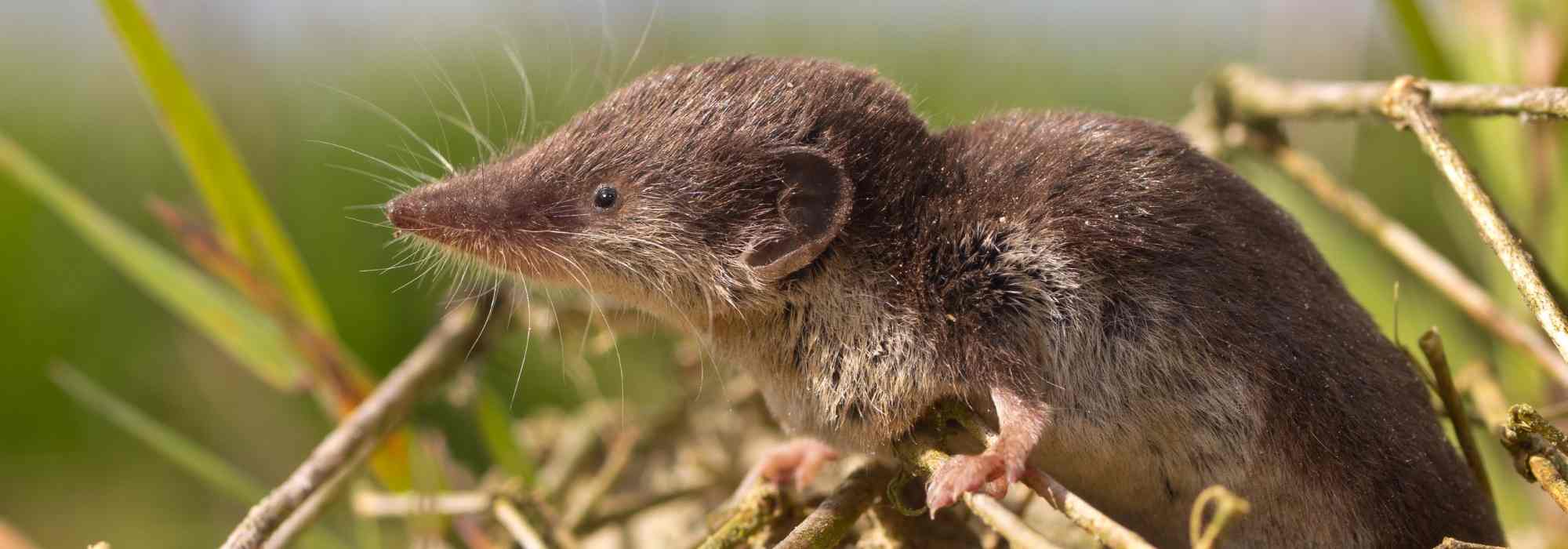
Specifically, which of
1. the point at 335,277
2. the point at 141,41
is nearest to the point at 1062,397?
the point at 141,41

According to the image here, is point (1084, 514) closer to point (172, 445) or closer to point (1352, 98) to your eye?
point (1352, 98)

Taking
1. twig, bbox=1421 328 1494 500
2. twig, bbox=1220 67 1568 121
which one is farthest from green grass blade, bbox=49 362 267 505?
twig, bbox=1220 67 1568 121

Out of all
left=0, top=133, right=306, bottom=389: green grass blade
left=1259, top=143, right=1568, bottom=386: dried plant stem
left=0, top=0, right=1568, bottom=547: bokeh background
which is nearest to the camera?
left=1259, top=143, right=1568, bottom=386: dried plant stem

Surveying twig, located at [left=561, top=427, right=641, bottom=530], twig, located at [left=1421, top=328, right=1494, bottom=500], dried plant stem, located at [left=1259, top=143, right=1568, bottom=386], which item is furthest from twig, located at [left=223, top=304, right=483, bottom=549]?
dried plant stem, located at [left=1259, top=143, right=1568, bottom=386]

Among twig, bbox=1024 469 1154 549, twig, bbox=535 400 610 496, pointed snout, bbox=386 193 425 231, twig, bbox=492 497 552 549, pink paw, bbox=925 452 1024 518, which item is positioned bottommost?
twig, bbox=1024 469 1154 549

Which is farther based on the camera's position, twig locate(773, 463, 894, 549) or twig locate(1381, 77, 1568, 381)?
twig locate(773, 463, 894, 549)

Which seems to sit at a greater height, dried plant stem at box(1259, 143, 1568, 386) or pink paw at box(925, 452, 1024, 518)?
dried plant stem at box(1259, 143, 1568, 386)

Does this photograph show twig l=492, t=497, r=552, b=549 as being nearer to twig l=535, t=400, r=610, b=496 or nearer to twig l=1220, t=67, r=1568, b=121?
twig l=535, t=400, r=610, b=496

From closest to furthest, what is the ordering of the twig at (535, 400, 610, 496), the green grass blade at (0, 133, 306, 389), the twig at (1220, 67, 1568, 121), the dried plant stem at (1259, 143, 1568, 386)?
the twig at (1220, 67, 1568, 121), the dried plant stem at (1259, 143, 1568, 386), the green grass blade at (0, 133, 306, 389), the twig at (535, 400, 610, 496)
